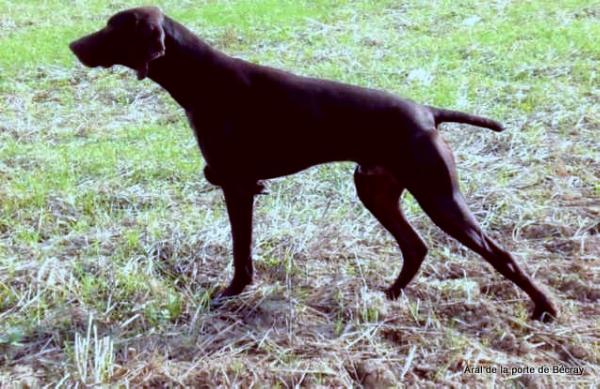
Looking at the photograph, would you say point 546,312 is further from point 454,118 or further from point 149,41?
point 149,41

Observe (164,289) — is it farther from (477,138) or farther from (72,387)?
(477,138)

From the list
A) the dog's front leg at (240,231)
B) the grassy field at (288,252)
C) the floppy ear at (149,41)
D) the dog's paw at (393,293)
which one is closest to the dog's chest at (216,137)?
the dog's front leg at (240,231)

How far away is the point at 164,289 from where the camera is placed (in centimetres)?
409

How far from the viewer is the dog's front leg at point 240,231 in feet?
12.8

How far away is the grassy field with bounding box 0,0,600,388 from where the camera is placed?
3.54 m

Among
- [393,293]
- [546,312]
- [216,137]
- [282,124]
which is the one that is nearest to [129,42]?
[216,137]

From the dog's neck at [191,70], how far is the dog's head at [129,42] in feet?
0.33

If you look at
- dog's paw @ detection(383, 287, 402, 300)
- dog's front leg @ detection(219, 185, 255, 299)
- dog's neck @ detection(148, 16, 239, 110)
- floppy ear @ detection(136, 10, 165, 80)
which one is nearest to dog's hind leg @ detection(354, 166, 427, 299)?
dog's paw @ detection(383, 287, 402, 300)

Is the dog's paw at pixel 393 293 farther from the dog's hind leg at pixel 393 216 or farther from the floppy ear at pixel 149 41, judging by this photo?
the floppy ear at pixel 149 41

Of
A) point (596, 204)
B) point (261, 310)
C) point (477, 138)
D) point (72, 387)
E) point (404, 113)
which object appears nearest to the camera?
point (72, 387)

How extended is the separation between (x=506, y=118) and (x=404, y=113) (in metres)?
3.24

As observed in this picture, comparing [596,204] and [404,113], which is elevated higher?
[404,113]

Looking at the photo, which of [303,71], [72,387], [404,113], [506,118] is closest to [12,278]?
[72,387]

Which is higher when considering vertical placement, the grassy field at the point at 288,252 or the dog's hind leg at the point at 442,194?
the dog's hind leg at the point at 442,194
